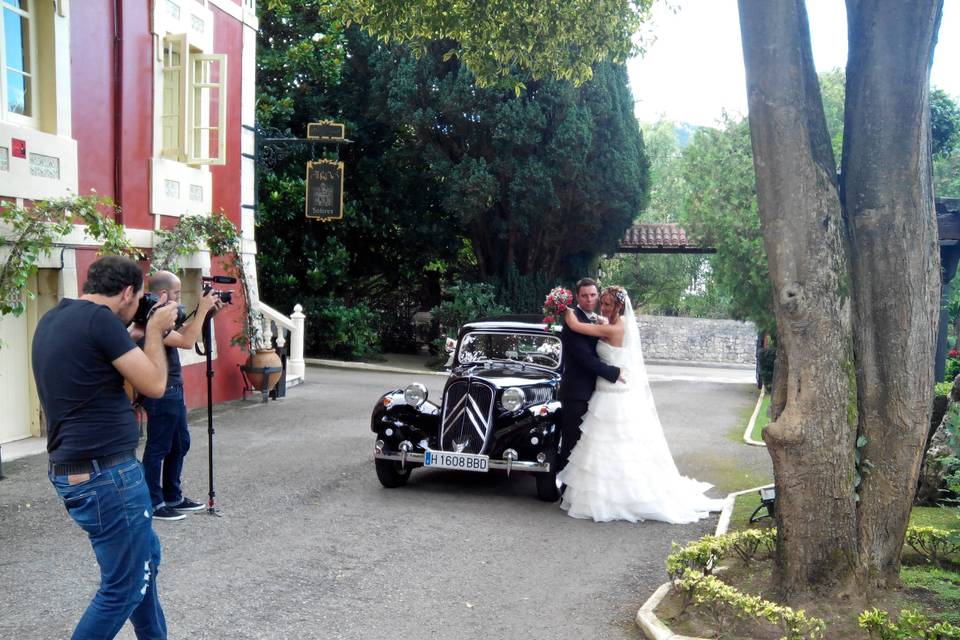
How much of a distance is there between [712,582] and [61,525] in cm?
516

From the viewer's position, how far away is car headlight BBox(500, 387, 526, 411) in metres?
8.38

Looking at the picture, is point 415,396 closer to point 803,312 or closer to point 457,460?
point 457,460

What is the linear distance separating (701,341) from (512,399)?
2947cm

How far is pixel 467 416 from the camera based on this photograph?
8.43 metres

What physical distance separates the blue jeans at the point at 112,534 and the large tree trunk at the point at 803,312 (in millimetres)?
3459

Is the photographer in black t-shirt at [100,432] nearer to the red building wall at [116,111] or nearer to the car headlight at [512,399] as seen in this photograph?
the car headlight at [512,399]

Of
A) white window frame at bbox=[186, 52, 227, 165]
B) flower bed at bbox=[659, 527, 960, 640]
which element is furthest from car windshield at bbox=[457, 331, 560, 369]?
white window frame at bbox=[186, 52, 227, 165]

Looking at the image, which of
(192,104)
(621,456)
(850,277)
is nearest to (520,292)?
(192,104)

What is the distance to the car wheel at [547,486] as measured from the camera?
8273 millimetres

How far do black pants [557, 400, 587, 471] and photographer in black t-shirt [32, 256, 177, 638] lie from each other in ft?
16.0

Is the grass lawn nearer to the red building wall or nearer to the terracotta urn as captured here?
the terracotta urn

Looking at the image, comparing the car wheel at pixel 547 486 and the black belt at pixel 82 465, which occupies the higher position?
the black belt at pixel 82 465

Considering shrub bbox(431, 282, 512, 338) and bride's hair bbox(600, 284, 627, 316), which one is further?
shrub bbox(431, 282, 512, 338)

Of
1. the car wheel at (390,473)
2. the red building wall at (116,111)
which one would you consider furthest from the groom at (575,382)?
the red building wall at (116,111)
